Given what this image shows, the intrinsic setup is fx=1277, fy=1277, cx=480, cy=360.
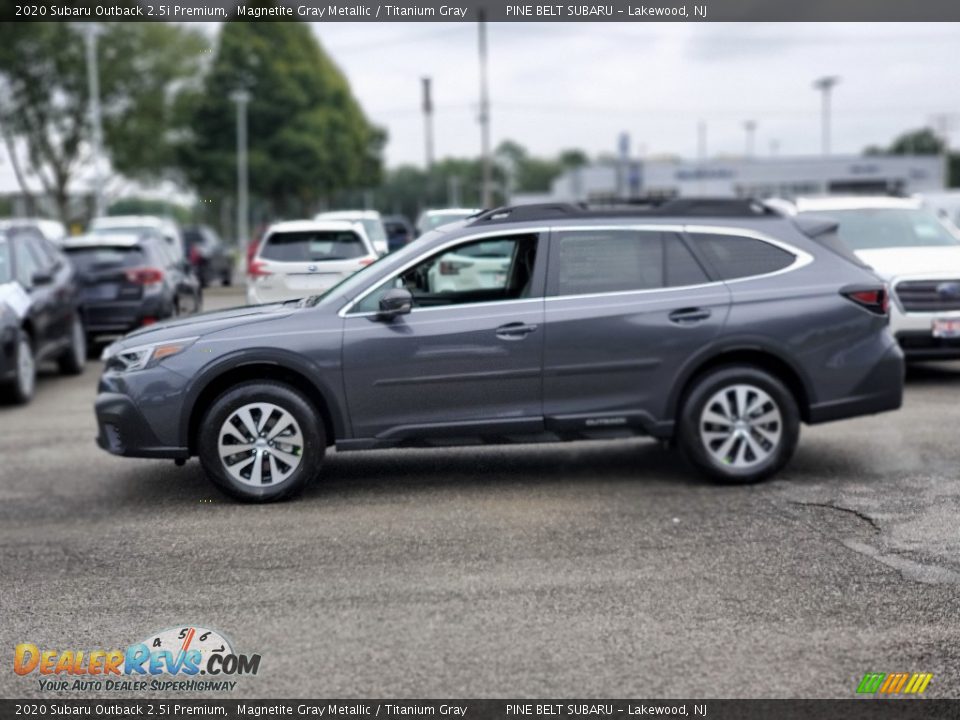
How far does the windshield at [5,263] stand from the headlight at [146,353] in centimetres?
546

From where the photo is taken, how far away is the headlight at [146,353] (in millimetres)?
7566

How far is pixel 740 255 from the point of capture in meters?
7.89

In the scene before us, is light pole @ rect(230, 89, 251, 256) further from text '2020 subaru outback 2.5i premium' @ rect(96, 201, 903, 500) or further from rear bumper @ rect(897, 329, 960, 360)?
text '2020 subaru outback 2.5i premium' @ rect(96, 201, 903, 500)

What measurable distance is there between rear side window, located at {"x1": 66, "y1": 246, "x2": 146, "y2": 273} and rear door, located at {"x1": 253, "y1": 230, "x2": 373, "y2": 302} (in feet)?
20.8

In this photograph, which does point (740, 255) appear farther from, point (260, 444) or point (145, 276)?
point (145, 276)

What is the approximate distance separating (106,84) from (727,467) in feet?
177

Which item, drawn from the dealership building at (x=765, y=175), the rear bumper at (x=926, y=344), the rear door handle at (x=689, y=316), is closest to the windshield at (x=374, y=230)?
the rear door handle at (x=689, y=316)

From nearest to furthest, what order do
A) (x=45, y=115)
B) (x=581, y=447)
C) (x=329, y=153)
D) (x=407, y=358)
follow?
1. (x=407, y=358)
2. (x=581, y=447)
3. (x=329, y=153)
4. (x=45, y=115)

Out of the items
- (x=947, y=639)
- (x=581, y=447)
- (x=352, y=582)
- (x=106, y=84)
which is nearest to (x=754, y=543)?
(x=947, y=639)

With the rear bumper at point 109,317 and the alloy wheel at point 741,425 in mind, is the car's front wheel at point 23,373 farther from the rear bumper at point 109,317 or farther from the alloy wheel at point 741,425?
the alloy wheel at point 741,425

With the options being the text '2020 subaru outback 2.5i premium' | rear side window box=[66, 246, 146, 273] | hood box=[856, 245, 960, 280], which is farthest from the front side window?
rear side window box=[66, 246, 146, 273]

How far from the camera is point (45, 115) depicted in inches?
2228

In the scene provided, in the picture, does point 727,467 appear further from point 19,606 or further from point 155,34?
point 155,34

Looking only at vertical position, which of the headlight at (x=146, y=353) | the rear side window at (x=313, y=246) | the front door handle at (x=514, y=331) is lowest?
the headlight at (x=146, y=353)
